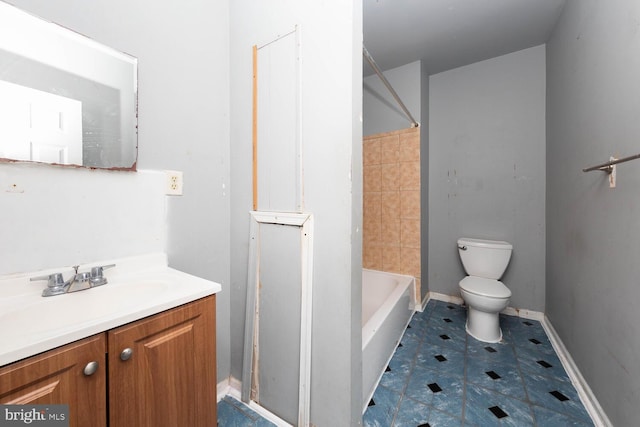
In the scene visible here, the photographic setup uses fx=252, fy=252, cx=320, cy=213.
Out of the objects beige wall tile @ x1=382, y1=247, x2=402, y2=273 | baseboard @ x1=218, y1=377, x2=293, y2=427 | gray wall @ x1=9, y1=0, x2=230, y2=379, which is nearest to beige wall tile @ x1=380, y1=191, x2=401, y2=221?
beige wall tile @ x1=382, y1=247, x2=402, y2=273

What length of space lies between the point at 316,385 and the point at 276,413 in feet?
1.05

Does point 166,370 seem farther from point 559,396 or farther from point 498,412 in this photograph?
point 559,396

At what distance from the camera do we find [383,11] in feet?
6.09

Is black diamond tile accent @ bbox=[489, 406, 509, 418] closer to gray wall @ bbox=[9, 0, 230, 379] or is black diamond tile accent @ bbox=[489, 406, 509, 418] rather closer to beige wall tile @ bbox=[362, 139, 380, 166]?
gray wall @ bbox=[9, 0, 230, 379]

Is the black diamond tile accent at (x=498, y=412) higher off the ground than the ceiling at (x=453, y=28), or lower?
lower

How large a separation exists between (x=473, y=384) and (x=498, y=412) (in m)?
0.20

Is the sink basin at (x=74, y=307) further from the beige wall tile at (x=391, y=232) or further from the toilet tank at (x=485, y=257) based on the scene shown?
the toilet tank at (x=485, y=257)

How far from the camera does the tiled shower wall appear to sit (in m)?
2.52

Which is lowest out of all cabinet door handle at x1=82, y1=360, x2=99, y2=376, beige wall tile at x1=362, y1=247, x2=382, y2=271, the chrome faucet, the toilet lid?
the toilet lid

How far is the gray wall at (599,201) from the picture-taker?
42.7 inches

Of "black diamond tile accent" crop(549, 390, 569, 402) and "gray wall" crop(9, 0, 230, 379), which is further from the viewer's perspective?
"black diamond tile accent" crop(549, 390, 569, 402)

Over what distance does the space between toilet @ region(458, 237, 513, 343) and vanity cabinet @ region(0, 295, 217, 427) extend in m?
1.93

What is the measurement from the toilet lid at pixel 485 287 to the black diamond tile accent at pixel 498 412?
0.76 m

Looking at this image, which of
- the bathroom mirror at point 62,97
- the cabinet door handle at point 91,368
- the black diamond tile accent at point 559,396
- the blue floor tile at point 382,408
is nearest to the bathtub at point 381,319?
the blue floor tile at point 382,408
